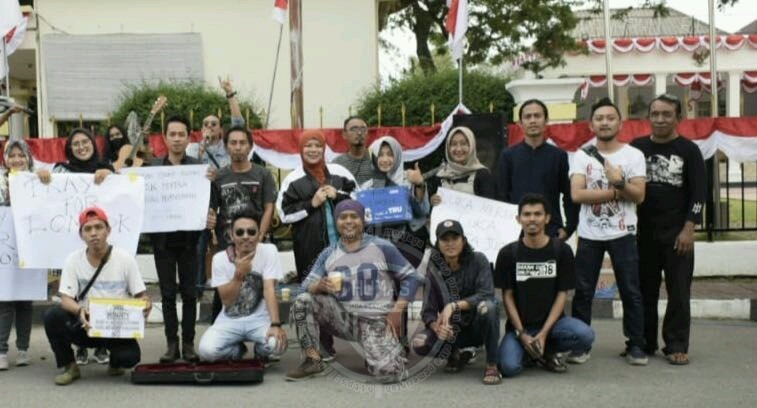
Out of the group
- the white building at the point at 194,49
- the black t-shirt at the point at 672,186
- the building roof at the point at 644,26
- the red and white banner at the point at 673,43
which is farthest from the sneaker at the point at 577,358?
the building roof at the point at 644,26

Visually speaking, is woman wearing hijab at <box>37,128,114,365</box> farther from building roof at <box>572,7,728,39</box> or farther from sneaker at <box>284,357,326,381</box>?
building roof at <box>572,7,728,39</box>

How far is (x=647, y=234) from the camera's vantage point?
251 inches

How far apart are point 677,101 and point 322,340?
120 inches

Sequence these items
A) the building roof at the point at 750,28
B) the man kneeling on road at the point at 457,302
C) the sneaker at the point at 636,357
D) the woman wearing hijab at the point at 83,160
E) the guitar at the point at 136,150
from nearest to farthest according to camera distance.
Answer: the man kneeling on road at the point at 457,302 → the sneaker at the point at 636,357 → the woman wearing hijab at the point at 83,160 → the guitar at the point at 136,150 → the building roof at the point at 750,28

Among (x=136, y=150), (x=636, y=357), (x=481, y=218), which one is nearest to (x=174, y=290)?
(x=136, y=150)

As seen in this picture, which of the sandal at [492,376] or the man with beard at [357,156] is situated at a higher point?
the man with beard at [357,156]

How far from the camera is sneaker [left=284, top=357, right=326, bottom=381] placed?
19.2 feet

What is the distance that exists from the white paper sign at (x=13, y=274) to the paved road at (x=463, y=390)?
55cm

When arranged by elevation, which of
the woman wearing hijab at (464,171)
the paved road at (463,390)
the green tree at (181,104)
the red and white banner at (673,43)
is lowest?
the paved road at (463,390)

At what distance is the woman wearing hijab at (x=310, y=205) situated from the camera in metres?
6.28

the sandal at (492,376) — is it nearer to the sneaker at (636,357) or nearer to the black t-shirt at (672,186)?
the sneaker at (636,357)

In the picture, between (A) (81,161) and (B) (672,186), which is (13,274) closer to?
(A) (81,161)

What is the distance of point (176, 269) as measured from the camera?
652cm

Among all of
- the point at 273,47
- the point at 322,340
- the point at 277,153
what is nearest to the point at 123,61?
the point at 273,47
